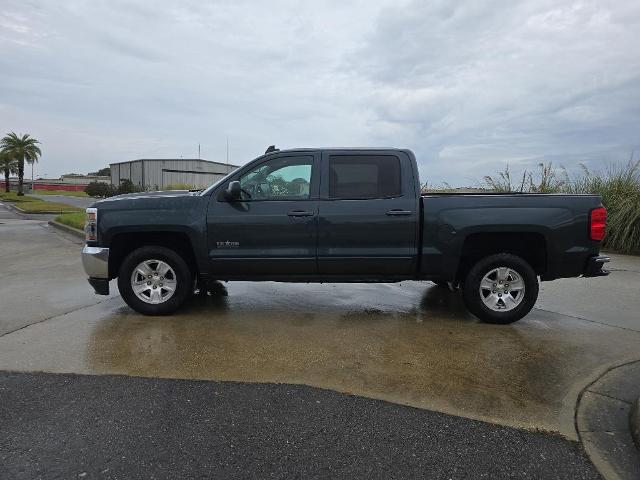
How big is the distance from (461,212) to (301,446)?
3.24 meters

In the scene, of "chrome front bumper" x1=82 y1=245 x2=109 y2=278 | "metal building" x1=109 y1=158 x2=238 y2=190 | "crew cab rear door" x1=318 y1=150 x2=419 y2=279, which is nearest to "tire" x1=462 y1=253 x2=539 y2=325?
"crew cab rear door" x1=318 y1=150 x2=419 y2=279

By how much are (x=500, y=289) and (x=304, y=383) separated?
8.97 ft

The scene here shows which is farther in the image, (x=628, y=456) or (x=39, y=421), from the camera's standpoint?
(x=39, y=421)

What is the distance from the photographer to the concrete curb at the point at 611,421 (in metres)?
2.82

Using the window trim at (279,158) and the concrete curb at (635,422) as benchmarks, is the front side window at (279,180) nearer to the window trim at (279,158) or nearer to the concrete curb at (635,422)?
the window trim at (279,158)

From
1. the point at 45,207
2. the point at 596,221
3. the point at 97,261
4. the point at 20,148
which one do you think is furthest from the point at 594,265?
the point at 20,148

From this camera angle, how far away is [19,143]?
192ft

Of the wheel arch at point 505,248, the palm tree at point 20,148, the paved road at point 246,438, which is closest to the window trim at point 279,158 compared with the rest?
the wheel arch at point 505,248

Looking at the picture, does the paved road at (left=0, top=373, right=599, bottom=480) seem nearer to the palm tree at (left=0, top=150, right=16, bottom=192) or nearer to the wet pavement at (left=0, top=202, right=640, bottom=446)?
the wet pavement at (left=0, top=202, right=640, bottom=446)

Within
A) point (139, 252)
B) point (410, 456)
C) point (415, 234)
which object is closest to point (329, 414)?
point (410, 456)

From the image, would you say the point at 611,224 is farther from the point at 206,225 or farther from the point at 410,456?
the point at 410,456

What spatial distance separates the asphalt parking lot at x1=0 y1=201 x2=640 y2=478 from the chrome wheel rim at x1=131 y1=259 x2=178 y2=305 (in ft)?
0.93

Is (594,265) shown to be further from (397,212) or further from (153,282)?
(153,282)

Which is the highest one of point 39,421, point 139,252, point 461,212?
point 461,212
